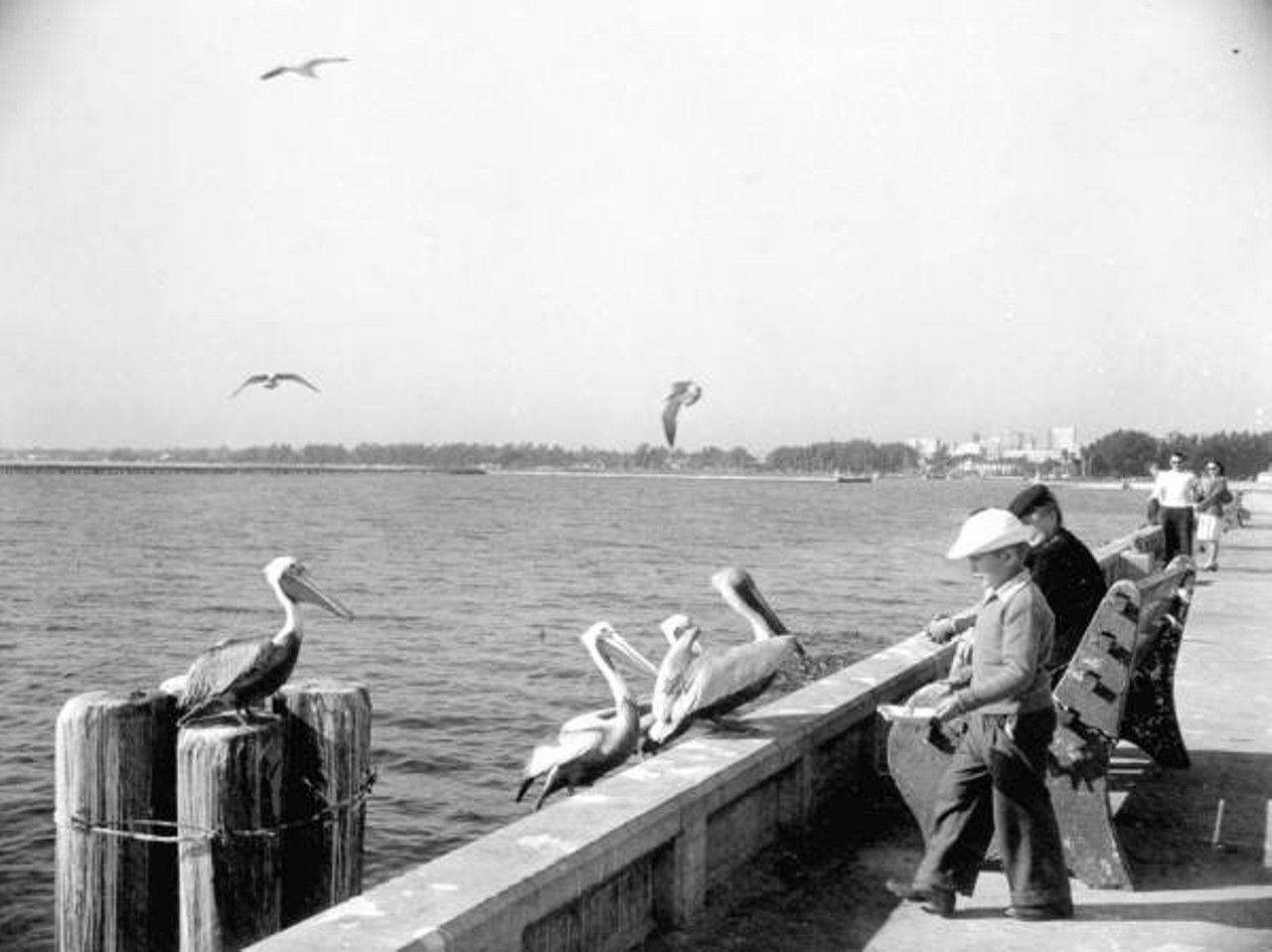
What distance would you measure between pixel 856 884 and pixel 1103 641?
5.04 feet

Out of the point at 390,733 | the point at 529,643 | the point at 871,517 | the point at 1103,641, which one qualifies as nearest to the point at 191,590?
the point at 529,643

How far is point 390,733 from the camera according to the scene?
18.7 m

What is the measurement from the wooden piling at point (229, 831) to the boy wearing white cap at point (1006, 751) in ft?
9.88

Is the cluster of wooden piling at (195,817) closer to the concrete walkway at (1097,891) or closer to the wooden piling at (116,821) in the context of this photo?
the wooden piling at (116,821)

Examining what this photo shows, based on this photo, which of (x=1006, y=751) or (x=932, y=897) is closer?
(x=1006, y=751)

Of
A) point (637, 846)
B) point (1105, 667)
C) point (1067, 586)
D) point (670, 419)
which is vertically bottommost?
point (637, 846)

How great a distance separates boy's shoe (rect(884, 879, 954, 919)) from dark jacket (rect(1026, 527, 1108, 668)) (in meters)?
1.59

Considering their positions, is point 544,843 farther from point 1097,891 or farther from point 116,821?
point 116,821

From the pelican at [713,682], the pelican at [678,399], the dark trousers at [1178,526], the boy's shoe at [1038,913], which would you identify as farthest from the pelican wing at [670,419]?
the dark trousers at [1178,526]

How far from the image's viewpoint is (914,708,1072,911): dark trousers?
5.26 metres

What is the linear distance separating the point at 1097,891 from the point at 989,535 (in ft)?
5.70

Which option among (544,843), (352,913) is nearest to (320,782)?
(544,843)

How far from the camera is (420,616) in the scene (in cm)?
3341

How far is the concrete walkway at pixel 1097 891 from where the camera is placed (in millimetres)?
5168
